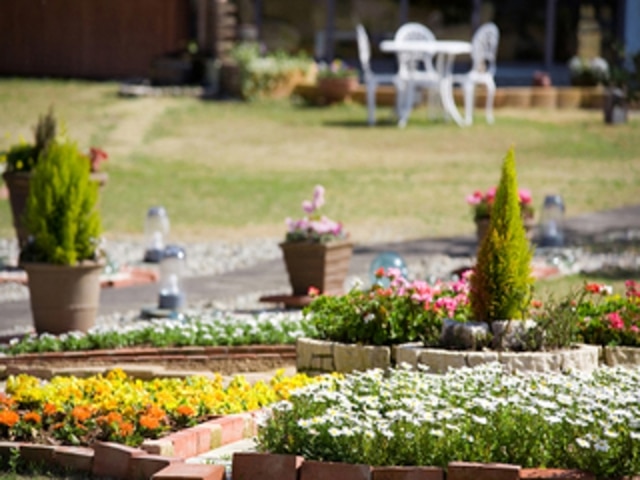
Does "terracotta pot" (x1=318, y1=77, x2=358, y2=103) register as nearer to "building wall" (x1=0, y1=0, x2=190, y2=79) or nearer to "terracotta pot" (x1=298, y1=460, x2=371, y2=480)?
"building wall" (x1=0, y1=0, x2=190, y2=79)

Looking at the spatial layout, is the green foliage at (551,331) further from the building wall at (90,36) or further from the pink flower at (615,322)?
the building wall at (90,36)

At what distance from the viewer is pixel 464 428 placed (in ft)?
19.0

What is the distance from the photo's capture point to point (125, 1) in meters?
32.5

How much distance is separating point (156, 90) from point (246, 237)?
12.8 m

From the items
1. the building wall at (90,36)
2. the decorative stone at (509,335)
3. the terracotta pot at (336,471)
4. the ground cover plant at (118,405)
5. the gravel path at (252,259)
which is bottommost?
the gravel path at (252,259)

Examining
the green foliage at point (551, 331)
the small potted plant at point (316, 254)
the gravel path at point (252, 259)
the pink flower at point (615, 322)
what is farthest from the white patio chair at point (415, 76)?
the green foliage at point (551, 331)

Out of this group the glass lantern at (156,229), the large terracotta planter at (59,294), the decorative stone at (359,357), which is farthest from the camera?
the glass lantern at (156,229)

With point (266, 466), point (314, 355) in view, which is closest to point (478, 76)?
point (314, 355)

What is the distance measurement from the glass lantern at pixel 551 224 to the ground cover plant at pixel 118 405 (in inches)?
297

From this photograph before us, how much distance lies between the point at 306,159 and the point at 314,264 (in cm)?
1015

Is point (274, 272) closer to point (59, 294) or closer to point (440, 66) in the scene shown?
point (59, 294)

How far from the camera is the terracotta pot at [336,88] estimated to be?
26844mm

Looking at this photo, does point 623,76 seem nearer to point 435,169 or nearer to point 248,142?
point 435,169

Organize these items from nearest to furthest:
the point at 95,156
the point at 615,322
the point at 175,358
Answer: the point at 615,322 < the point at 175,358 < the point at 95,156
